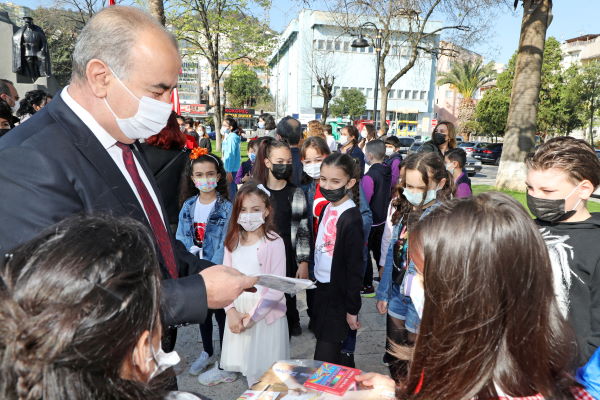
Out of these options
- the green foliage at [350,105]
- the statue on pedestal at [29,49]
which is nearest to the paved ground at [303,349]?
the statue on pedestal at [29,49]

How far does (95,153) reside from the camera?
152 cm

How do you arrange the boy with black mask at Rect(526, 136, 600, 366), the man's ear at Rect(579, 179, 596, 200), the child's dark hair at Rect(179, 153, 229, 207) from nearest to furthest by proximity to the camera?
the boy with black mask at Rect(526, 136, 600, 366)
the man's ear at Rect(579, 179, 596, 200)
the child's dark hair at Rect(179, 153, 229, 207)

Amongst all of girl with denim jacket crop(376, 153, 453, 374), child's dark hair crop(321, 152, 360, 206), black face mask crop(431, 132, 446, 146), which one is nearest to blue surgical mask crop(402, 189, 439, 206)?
girl with denim jacket crop(376, 153, 453, 374)

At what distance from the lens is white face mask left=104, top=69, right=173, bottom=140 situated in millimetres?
1710

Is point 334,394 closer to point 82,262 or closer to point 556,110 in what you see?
point 82,262

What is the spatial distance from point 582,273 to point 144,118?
7.06 feet

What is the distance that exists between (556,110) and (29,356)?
36220mm

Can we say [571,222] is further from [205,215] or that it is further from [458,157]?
[458,157]

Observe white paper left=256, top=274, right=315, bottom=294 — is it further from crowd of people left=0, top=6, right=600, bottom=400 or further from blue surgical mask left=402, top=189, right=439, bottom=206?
blue surgical mask left=402, top=189, right=439, bottom=206

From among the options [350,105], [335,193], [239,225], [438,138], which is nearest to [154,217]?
[239,225]

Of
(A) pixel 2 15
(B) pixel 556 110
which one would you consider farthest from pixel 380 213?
(B) pixel 556 110

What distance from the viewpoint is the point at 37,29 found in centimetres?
640

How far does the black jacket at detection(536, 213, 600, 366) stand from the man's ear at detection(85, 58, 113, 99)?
222cm

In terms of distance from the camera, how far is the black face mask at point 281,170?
407 centimetres
